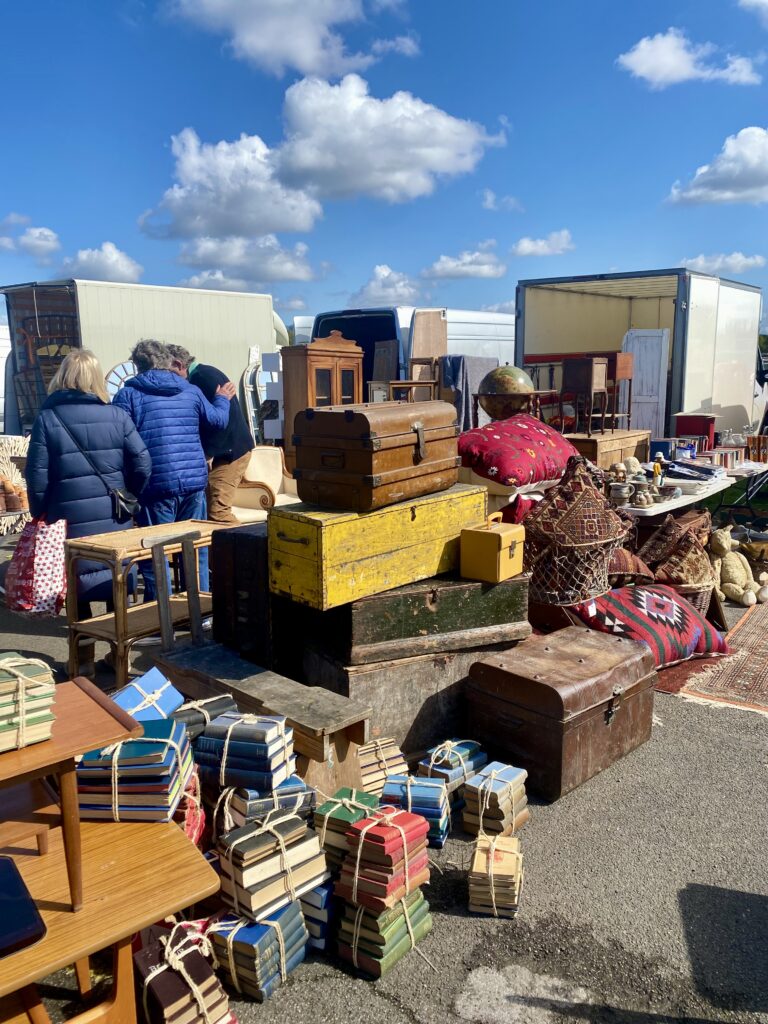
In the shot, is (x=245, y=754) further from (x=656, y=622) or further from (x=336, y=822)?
(x=656, y=622)

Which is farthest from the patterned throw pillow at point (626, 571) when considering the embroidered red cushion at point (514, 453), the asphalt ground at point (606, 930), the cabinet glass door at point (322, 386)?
the cabinet glass door at point (322, 386)

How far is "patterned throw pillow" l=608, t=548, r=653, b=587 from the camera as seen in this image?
250 inches

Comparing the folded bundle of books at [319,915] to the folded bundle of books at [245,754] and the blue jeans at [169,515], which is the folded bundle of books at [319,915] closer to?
the folded bundle of books at [245,754]

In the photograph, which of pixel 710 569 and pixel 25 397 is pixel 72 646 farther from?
pixel 25 397

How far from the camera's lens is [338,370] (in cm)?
1202

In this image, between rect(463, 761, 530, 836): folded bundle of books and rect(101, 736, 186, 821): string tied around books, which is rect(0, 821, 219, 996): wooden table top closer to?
rect(101, 736, 186, 821): string tied around books

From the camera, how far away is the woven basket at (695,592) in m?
6.46

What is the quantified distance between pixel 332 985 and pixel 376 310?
1274cm

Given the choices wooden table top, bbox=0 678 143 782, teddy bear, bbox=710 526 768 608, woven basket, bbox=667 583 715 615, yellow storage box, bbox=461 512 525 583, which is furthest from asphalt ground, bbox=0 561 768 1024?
teddy bear, bbox=710 526 768 608

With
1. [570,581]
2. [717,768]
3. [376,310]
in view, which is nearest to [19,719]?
[717,768]

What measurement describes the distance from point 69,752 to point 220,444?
4.85 m

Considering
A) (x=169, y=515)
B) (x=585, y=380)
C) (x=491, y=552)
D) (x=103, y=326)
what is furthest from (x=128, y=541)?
(x=103, y=326)

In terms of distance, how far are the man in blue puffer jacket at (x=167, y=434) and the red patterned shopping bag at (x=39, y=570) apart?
680mm

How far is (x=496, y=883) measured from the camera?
121 inches
